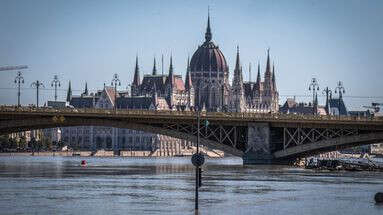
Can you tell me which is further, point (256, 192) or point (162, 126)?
point (162, 126)

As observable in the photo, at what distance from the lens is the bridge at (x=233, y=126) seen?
152875mm

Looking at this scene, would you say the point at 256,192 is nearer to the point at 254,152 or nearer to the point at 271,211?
the point at 271,211

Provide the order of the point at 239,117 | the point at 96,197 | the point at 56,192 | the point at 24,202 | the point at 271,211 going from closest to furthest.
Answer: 1. the point at 271,211
2. the point at 24,202
3. the point at 96,197
4. the point at 56,192
5. the point at 239,117

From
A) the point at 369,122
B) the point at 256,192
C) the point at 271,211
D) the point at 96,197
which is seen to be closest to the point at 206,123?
the point at 369,122

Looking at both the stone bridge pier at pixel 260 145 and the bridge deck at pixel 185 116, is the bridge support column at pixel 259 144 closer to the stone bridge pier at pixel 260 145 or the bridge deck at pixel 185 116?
the stone bridge pier at pixel 260 145

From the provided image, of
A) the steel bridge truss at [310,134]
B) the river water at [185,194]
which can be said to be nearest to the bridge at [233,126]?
the steel bridge truss at [310,134]

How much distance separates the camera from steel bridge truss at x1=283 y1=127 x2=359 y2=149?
6019 inches

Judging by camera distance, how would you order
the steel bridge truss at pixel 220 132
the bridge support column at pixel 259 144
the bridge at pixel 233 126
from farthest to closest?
the steel bridge truss at pixel 220 132 → the bridge support column at pixel 259 144 → the bridge at pixel 233 126

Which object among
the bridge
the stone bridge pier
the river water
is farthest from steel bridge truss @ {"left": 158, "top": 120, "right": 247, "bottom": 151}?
the river water

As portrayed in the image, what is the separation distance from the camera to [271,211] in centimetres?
7650

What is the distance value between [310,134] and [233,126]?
11.1m

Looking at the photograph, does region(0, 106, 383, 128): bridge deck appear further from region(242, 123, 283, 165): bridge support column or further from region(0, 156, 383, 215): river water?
region(0, 156, 383, 215): river water

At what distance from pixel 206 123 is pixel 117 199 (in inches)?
2506

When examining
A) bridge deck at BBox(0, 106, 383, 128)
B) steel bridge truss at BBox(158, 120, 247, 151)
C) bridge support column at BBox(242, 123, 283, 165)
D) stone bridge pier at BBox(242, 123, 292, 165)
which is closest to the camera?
bridge deck at BBox(0, 106, 383, 128)
